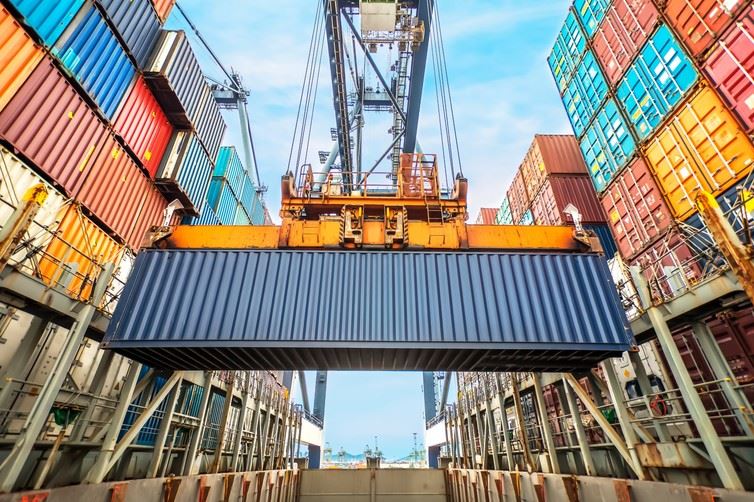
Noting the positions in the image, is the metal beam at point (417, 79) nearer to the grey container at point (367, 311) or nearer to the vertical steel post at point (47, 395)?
the grey container at point (367, 311)

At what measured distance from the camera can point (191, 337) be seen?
647 centimetres

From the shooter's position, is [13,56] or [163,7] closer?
[13,56]

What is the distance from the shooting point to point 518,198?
21.2 meters

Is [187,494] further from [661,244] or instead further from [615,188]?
[615,188]

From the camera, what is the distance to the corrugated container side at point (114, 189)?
9.64m

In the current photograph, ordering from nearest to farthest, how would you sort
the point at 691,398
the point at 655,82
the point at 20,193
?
the point at 691,398 → the point at 20,193 → the point at 655,82

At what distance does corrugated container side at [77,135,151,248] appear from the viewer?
9.64 meters

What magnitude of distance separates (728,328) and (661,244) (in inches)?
156

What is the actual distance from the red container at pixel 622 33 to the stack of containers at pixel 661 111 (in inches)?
1.5

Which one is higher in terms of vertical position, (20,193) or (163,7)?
(163,7)

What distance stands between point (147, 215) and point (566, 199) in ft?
56.6

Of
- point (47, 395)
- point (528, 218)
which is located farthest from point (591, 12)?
point (47, 395)

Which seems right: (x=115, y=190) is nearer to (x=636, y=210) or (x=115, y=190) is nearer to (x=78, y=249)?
(x=78, y=249)

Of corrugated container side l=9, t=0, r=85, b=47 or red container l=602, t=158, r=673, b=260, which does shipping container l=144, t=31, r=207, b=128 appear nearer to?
corrugated container side l=9, t=0, r=85, b=47
